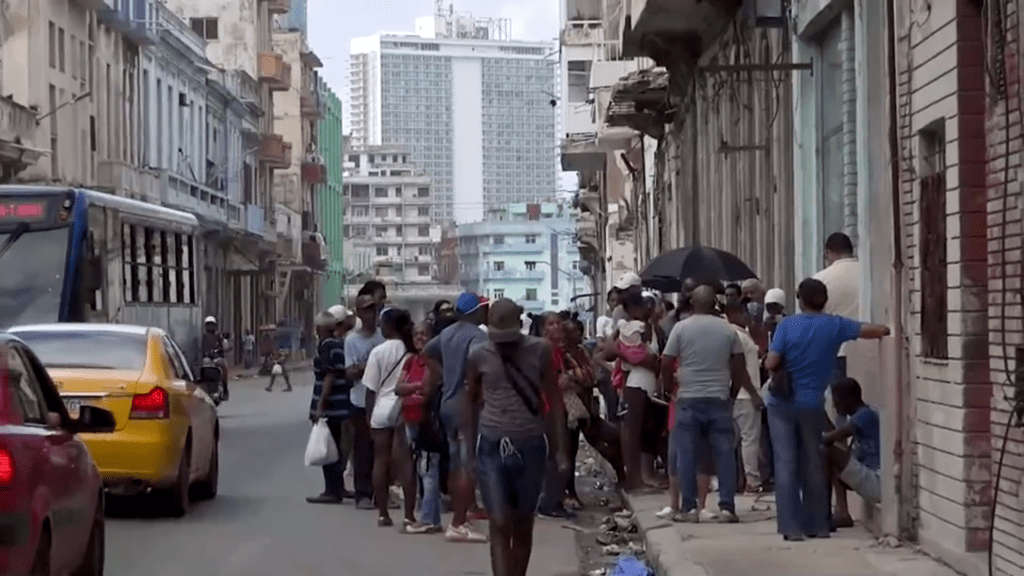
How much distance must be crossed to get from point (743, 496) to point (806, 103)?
4364 mm

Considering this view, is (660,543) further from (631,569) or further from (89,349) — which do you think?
(89,349)

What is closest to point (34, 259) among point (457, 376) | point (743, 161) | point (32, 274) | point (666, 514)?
point (32, 274)

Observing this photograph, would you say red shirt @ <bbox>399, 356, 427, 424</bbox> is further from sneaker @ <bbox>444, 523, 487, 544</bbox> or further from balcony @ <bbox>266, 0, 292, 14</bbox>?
balcony @ <bbox>266, 0, 292, 14</bbox>

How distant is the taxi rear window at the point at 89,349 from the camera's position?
16.3 meters

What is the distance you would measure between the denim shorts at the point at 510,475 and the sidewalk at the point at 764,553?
4.28 feet

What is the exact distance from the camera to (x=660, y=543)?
46.1 ft

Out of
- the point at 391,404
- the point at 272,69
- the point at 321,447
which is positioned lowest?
the point at 321,447

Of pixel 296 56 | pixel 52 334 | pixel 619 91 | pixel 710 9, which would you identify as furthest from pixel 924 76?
pixel 296 56

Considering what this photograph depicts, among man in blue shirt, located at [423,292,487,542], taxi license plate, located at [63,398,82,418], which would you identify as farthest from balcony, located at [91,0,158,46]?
man in blue shirt, located at [423,292,487,542]

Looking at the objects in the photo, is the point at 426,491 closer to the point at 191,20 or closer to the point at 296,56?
the point at 191,20

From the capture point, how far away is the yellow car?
15.9 metres

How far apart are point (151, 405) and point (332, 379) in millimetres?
2155

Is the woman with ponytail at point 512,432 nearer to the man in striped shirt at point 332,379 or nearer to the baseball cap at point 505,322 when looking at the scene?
the baseball cap at point 505,322

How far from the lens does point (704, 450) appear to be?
52.0 feet
